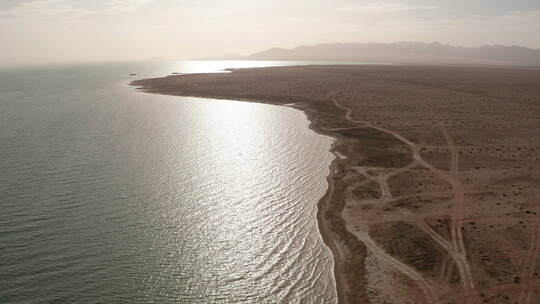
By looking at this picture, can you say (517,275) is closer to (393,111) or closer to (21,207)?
(21,207)

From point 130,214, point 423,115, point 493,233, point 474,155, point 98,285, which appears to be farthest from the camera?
point 423,115

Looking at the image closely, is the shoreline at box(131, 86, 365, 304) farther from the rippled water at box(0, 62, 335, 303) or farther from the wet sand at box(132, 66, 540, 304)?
the rippled water at box(0, 62, 335, 303)

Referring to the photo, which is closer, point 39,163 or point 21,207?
point 21,207

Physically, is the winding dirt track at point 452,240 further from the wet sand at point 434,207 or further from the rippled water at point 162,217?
the rippled water at point 162,217

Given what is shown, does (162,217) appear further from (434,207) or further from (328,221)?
(434,207)

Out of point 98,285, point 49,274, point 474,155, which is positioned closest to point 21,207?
point 49,274

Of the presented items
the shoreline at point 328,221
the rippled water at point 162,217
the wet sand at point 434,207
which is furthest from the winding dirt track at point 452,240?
the rippled water at point 162,217

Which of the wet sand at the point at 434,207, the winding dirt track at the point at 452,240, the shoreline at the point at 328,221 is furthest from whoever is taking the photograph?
the shoreline at the point at 328,221

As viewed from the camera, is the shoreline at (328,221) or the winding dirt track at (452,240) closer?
the winding dirt track at (452,240)
